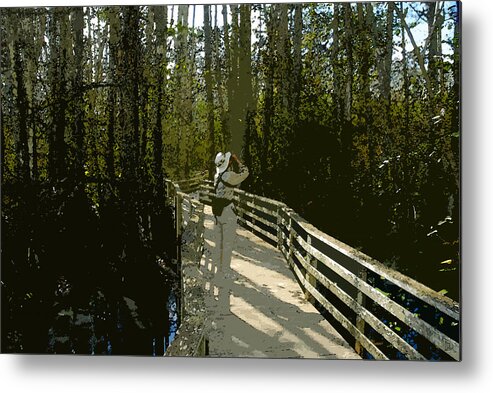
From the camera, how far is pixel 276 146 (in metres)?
3.67

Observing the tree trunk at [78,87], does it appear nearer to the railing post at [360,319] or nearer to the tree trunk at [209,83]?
the tree trunk at [209,83]

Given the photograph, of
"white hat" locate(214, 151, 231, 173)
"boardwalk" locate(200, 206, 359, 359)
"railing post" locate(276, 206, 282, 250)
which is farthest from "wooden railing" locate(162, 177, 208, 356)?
"railing post" locate(276, 206, 282, 250)

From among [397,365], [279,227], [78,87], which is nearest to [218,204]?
[279,227]

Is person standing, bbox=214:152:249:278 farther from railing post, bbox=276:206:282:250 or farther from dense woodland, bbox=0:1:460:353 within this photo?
railing post, bbox=276:206:282:250

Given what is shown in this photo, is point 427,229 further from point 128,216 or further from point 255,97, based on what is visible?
point 128,216

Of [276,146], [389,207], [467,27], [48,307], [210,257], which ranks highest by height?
[467,27]

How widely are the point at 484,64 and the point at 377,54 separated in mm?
489

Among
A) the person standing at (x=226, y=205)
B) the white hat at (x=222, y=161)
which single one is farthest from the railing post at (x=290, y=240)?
the white hat at (x=222, y=161)

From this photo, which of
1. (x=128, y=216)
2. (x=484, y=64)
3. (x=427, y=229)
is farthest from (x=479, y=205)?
(x=128, y=216)

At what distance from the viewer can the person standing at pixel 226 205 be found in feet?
12.0

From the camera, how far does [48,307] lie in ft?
12.4

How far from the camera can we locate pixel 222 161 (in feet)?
12.0

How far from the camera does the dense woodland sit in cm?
358

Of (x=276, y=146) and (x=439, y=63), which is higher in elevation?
(x=439, y=63)
